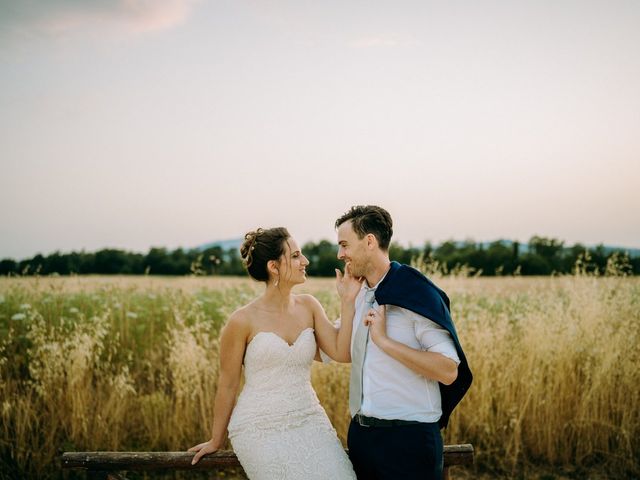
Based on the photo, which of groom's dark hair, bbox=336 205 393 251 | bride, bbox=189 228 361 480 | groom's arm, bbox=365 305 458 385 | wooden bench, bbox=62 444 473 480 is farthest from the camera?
wooden bench, bbox=62 444 473 480

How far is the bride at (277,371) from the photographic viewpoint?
280 cm

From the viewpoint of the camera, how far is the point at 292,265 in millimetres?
3082

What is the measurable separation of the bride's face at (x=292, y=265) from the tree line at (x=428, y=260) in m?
2.73

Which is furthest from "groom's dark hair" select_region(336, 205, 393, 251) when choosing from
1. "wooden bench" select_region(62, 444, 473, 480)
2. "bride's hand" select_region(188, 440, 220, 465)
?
"bride's hand" select_region(188, 440, 220, 465)

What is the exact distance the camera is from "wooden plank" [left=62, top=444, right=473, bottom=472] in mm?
2920

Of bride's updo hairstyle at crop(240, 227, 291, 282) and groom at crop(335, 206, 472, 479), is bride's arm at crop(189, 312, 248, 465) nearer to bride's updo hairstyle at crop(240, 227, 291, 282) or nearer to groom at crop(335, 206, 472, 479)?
bride's updo hairstyle at crop(240, 227, 291, 282)

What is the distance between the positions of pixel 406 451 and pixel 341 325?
76 cm

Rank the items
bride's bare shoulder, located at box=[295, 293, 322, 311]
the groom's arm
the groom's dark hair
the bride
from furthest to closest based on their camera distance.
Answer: bride's bare shoulder, located at box=[295, 293, 322, 311]
the bride
the groom's dark hair
the groom's arm

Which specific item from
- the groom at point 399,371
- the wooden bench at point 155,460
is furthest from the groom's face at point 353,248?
the wooden bench at point 155,460

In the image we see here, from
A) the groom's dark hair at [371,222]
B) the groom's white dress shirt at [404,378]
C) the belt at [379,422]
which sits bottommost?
the belt at [379,422]

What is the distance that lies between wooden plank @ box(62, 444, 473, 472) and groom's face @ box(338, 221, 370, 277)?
1189 mm

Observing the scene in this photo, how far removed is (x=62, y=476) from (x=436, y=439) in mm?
3547

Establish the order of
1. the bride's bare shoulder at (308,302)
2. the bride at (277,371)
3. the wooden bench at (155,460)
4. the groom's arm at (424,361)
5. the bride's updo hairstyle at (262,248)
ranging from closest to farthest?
1. the groom's arm at (424,361)
2. the bride at (277,371)
3. the wooden bench at (155,460)
4. the bride's updo hairstyle at (262,248)
5. the bride's bare shoulder at (308,302)

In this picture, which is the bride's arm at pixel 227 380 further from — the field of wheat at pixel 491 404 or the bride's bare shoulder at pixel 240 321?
the field of wheat at pixel 491 404
